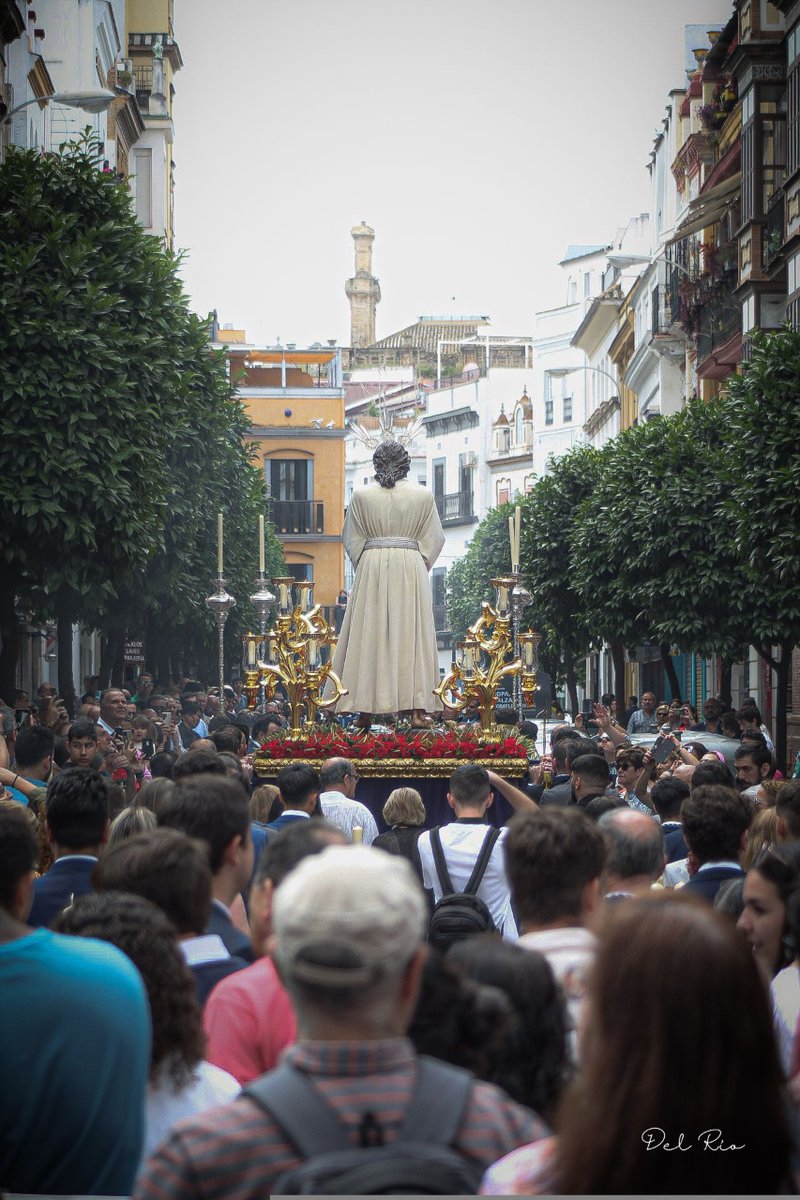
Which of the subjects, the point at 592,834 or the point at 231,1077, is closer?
the point at 231,1077

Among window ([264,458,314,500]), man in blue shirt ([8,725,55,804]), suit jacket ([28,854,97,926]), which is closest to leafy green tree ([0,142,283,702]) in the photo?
man in blue shirt ([8,725,55,804])

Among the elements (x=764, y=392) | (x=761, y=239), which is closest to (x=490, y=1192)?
(x=764, y=392)

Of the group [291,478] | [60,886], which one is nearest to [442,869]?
[60,886]

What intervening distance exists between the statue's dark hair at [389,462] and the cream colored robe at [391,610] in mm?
111

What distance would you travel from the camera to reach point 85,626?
33.5 metres

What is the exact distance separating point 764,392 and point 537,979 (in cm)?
1962

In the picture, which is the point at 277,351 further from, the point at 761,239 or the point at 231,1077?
the point at 231,1077

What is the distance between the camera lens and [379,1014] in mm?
2898

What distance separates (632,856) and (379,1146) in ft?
10.7

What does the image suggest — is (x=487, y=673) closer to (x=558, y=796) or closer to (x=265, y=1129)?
(x=558, y=796)

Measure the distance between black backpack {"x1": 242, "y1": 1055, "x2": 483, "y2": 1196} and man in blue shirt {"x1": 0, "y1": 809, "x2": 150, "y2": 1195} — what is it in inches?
42.5

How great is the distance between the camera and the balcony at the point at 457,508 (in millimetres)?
93000

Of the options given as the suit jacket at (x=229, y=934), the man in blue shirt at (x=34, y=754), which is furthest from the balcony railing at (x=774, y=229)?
the suit jacket at (x=229, y=934)

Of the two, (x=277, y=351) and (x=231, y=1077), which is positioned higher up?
(x=277, y=351)
